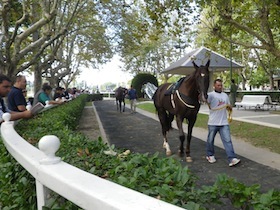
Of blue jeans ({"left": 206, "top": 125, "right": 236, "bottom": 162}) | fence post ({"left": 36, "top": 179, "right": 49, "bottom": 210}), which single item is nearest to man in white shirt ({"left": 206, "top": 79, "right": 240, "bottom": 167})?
blue jeans ({"left": 206, "top": 125, "right": 236, "bottom": 162})

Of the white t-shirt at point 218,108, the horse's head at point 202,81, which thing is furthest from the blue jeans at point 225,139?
the horse's head at point 202,81

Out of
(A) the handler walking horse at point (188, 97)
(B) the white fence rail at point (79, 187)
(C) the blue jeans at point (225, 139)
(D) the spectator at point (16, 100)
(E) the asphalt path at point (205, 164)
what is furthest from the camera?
(A) the handler walking horse at point (188, 97)

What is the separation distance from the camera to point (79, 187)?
130 centimetres

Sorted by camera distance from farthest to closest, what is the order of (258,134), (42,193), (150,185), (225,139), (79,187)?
(258,134) < (225,139) < (150,185) < (42,193) < (79,187)

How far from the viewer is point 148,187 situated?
1.89 m

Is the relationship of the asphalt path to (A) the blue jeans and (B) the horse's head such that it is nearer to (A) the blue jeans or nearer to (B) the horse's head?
(A) the blue jeans

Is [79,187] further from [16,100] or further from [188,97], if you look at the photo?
[188,97]

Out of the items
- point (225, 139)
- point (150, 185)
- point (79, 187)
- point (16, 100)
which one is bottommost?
point (225, 139)

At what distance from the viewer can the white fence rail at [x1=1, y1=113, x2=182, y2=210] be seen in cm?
109

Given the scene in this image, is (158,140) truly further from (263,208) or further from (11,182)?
(263,208)

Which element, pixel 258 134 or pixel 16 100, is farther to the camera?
pixel 258 134

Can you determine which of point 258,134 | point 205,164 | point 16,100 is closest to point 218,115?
point 205,164

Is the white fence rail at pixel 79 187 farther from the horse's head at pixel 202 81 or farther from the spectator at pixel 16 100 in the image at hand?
the horse's head at pixel 202 81

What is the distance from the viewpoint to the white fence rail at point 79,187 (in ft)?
3.57
